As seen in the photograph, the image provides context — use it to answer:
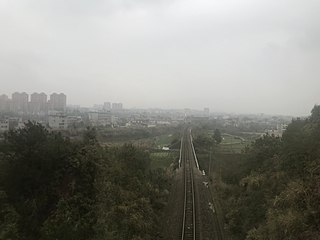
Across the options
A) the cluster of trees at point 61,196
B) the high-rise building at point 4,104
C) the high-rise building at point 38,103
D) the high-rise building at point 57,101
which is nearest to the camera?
the cluster of trees at point 61,196

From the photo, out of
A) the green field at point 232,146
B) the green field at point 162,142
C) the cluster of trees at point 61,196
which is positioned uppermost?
the cluster of trees at point 61,196

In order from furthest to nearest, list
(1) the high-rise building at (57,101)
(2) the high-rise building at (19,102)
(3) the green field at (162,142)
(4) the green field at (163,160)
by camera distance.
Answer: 1. (1) the high-rise building at (57,101)
2. (2) the high-rise building at (19,102)
3. (3) the green field at (162,142)
4. (4) the green field at (163,160)

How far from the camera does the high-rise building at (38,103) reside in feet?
363

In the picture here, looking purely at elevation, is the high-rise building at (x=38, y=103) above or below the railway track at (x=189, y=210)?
above

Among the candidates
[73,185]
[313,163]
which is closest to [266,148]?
[313,163]

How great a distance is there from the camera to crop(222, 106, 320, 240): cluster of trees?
8.91 meters

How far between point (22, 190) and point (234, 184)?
1132 centimetres

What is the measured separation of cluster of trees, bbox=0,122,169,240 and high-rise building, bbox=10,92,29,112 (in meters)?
105

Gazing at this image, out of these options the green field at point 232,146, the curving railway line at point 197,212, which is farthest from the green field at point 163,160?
the green field at point 232,146

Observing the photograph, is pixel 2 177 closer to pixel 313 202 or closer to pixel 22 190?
pixel 22 190

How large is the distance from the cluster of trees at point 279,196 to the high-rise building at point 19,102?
10464 cm

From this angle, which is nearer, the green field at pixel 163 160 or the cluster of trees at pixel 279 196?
the cluster of trees at pixel 279 196

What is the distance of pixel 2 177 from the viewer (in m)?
10.8

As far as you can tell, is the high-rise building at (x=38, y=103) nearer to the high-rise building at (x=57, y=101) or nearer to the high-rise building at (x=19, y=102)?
the high-rise building at (x=19, y=102)
